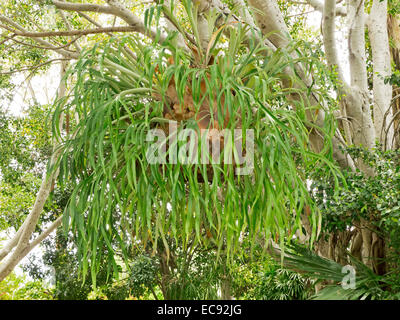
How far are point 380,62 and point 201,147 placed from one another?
216cm

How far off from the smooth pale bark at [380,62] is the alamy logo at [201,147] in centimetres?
169

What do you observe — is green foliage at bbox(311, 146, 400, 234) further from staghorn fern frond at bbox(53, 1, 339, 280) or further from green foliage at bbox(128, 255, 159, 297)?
green foliage at bbox(128, 255, 159, 297)

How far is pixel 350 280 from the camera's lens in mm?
1958

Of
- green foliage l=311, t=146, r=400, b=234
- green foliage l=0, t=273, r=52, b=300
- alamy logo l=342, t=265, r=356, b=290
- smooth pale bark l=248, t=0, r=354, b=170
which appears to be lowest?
alamy logo l=342, t=265, r=356, b=290

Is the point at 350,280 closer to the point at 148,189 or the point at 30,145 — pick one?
the point at 148,189

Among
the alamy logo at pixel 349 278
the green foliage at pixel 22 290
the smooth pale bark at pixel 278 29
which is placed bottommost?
the alamy logo at pixel 349 278

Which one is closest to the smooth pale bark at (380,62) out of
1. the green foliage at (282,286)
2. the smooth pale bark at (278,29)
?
the smooth pale bark at (278,29)

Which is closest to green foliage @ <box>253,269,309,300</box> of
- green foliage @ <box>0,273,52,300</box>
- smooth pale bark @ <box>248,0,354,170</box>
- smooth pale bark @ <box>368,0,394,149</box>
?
smooth pale bark @ <box>368,0,394,149</box>

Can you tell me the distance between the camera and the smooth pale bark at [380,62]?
2725mm

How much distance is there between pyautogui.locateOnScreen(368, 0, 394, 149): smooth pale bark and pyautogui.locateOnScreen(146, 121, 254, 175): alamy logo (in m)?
1.69

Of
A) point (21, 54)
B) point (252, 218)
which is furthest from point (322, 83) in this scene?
point (21, 54)

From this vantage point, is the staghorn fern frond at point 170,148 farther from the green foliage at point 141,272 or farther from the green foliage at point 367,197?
the green foliage at point 141,272

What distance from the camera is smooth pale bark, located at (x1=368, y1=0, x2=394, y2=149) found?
272 cm
